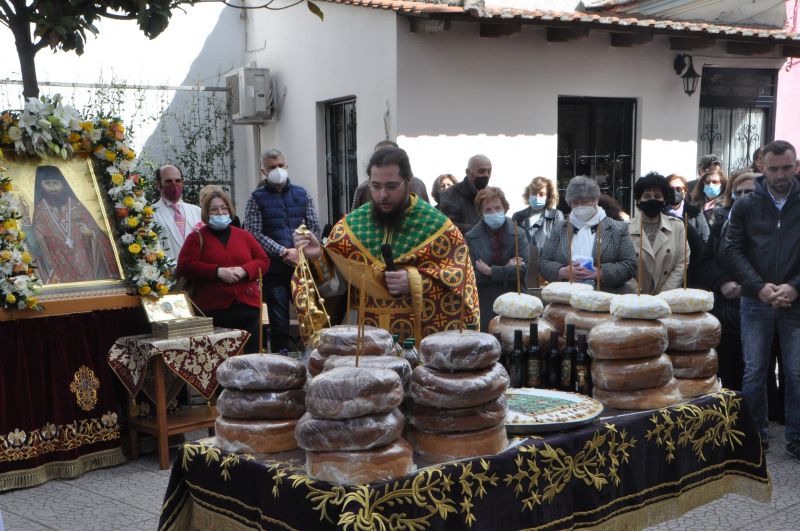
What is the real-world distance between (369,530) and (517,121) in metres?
8.28

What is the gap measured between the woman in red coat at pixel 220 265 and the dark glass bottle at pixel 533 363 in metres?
3.27

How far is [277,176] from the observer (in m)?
7.62

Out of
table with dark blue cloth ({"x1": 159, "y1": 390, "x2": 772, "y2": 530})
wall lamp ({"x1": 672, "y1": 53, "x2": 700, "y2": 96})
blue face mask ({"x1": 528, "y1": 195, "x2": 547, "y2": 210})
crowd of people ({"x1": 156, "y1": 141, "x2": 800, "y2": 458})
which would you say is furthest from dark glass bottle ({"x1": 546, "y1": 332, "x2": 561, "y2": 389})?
wall lamp ({"x1": 672, "y1": 53, "x2": 700, "y2": 96})

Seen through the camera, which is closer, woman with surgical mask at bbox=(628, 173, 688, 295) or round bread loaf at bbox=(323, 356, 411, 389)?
round bread loaf at bbox=(323, 356, 411, 389)

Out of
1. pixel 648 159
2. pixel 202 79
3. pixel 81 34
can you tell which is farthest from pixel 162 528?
pixel 202 79

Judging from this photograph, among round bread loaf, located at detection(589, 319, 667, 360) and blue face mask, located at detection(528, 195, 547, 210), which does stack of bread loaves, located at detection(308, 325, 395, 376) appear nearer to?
round bread loaf, located at detection(589, 319, 667, 360)

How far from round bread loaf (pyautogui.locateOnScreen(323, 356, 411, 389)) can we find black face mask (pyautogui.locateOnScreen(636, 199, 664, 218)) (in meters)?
3.69

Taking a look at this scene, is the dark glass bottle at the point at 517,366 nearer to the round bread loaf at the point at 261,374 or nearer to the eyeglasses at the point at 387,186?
the eyeglasses at the point at 387,186

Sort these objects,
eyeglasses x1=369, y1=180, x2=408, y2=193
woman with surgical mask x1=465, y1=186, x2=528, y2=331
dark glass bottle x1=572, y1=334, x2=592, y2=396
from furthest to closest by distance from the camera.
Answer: woman with surgical mask x1=465, y1=186, x2=528, y2=331 → eyeglasses x1=369, y1=180, x2=408, y2=193 → dark glass bottle x1=572, y1=334, x2=592, y2=396

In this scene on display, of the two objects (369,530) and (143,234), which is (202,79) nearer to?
(143,234)

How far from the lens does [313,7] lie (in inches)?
209

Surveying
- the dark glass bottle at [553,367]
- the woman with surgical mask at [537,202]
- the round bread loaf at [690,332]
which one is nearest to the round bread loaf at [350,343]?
the dark glass bottle at [553,367]

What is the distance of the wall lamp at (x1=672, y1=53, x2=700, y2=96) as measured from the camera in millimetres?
11047

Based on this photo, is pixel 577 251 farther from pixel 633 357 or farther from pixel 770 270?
pixel 633 357
